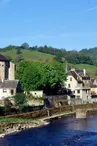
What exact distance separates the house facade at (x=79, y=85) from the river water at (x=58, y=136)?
3347cm

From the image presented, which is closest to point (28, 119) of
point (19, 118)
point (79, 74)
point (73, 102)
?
point (19, 118)

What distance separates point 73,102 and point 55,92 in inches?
201

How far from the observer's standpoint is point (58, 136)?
57844 millimetres

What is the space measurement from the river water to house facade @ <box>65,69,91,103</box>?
110 feet

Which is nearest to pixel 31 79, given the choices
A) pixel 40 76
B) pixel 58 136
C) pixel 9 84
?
pixel 40 76

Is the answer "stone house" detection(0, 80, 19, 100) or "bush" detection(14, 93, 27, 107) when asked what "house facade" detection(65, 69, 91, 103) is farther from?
"bush" detection(14, 93, 27, 107)

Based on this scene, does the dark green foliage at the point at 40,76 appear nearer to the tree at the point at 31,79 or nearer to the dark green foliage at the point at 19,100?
the tree at the point at 31,79

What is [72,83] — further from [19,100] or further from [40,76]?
[19,100]

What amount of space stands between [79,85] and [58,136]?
5374 cm

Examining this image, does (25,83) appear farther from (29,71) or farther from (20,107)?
(20,107)

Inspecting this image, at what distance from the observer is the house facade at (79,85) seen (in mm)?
106863

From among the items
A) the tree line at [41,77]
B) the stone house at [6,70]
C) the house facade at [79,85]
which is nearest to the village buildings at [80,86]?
the house facade at [79,85]

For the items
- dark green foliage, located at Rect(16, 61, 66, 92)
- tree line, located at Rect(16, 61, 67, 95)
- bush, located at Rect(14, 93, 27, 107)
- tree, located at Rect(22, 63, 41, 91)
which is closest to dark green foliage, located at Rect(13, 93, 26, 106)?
bush, located at Rect(14, 93, 27, 107)

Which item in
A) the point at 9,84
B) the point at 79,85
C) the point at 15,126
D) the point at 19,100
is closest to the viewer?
the point at 15,126
